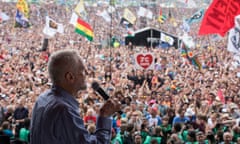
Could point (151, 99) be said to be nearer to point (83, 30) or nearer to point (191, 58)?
point (191, 58)

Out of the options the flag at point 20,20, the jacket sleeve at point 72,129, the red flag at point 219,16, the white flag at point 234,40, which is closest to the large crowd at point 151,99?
the jacket sleeve at point 72,129

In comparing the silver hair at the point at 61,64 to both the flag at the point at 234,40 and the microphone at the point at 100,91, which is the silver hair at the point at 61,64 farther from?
the flag at the point at 234,40

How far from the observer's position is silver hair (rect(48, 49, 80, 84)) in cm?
219

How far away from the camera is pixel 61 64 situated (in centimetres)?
220

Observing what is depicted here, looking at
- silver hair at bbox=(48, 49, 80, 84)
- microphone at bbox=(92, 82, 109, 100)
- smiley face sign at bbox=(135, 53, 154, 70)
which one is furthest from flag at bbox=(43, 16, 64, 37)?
silver hair at bbox=(48, 49, 80, 84)

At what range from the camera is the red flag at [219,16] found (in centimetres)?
922

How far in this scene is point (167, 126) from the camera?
24.6 ft

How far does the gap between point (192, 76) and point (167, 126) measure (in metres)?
7.57

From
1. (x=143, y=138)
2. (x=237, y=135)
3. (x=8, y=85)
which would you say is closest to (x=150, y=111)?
(x=143, y=138)

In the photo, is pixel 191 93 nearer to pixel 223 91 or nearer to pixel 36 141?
pixel 223 91

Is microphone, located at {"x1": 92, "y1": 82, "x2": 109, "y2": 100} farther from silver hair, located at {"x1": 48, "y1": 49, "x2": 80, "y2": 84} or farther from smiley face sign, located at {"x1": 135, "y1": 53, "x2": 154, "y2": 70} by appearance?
smiley face sign, located at {"x1": 135, "y1": 53, "x2": 154, "y2": 70}

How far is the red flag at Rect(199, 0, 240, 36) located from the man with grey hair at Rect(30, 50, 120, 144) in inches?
286

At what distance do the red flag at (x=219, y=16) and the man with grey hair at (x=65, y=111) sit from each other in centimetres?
727

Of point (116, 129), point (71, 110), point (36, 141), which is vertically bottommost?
point (116, 129)
